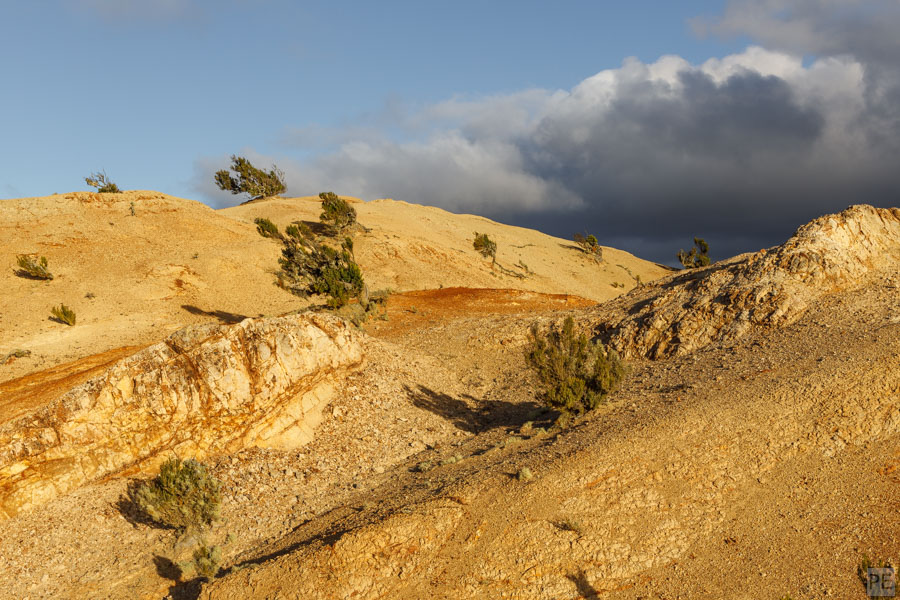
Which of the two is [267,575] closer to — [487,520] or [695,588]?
[487,520]

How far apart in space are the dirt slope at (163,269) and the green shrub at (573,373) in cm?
1811

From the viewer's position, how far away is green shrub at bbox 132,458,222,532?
10648 millimetres

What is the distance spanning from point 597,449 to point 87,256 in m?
34.5

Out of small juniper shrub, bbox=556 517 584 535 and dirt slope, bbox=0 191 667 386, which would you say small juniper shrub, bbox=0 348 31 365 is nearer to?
dirt slope, bbox=0 191 667 386

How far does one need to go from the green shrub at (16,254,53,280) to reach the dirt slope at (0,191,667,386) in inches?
16.3

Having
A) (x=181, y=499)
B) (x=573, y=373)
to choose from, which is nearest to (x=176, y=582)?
(x=181, y=499)

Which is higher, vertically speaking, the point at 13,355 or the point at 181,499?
the point at 13,355

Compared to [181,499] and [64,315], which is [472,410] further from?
[64,315]

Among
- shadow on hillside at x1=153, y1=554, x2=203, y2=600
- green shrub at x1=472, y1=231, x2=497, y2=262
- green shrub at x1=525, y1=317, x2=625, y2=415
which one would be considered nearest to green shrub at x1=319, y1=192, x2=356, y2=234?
green shrub at x1=472, y1=231, x2=497, y2=262

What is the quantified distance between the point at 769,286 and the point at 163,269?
1214 inches

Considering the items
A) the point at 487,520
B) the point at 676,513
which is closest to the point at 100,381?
the point at 487,520

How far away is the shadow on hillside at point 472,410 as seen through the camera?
14.6 m

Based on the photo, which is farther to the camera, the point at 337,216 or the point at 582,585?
the point at 337,216

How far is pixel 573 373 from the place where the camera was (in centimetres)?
1328
